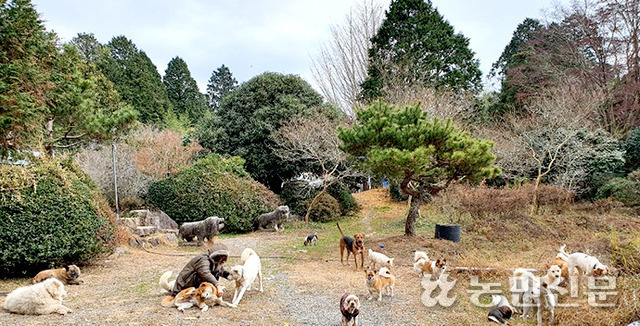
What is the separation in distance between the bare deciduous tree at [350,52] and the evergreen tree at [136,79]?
39.3ft

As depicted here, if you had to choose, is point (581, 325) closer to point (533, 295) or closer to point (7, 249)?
point (533, 295)

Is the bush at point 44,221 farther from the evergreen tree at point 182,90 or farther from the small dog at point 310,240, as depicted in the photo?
the evergreen tree at point 182,90

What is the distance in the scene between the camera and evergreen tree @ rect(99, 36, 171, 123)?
23.2 metres

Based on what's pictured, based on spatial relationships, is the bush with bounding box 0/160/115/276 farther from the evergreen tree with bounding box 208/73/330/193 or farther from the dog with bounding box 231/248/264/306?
the evergreen tree with bounding box 208/73/330/193

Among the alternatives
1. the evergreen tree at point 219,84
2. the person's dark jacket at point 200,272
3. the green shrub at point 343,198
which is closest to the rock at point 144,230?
the person's dark jacket at point 200,272

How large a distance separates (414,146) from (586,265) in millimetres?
3367

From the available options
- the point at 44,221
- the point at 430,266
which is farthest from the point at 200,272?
the point at 44,221

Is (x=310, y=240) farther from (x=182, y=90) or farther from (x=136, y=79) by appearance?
(x=182, y=90)

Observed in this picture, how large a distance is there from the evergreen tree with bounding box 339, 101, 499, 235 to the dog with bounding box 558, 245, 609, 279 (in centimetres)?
266

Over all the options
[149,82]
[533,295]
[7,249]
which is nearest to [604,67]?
[533,295]

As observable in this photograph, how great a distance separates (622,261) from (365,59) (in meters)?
17.6

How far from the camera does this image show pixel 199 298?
386 centimetres

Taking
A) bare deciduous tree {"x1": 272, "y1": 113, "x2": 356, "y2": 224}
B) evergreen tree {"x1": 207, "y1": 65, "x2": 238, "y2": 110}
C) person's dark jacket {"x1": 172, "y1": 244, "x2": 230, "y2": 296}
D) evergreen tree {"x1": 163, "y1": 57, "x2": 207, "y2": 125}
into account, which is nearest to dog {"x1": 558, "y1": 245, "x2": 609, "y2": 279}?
person's dark jacket {"x1": 172, "y1": 244, "x2": 230, "y2": 296}

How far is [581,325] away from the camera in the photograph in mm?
3219
